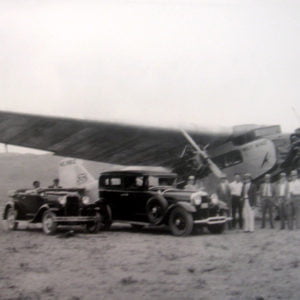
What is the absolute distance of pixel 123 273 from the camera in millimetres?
5508

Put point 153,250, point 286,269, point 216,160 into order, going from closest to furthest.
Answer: point 286,269
point 153,250
point 216,160

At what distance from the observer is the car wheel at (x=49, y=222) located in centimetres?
900

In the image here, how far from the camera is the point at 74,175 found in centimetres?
1357

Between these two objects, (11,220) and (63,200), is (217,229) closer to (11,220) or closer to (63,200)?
(63,200)

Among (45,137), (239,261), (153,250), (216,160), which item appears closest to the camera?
(239,261)

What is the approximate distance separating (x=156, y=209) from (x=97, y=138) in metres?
3.32

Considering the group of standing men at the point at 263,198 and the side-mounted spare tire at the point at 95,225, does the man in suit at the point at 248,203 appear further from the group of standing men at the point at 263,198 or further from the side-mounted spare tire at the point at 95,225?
the side-mounted spare tire at the point at 95,225

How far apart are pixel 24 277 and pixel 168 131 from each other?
6.70 meters

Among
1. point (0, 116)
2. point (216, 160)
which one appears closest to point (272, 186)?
point (216, 160)

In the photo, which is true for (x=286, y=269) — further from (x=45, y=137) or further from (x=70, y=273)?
(x=45, y=137)

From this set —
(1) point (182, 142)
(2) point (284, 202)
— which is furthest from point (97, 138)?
(2) point (284, 202)

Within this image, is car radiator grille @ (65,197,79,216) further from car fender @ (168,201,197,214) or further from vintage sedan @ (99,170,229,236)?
car fender @ (168,201,197,214)

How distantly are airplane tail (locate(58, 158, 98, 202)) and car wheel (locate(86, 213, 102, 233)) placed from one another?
132 inches

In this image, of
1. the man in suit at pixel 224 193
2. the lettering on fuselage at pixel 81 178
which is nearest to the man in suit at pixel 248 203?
the man in suit at pixel 224 193
